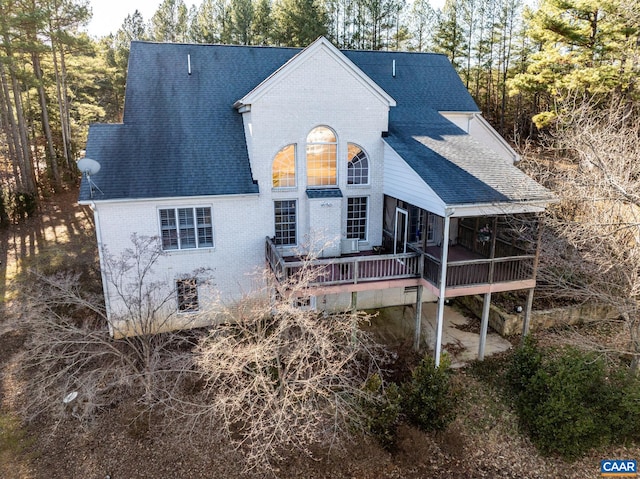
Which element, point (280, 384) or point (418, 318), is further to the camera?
A: point (418, 318)


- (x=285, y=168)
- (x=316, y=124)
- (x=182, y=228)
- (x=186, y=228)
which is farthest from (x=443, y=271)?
(x=182, y=228)

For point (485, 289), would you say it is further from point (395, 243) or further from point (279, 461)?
point (279, 461)

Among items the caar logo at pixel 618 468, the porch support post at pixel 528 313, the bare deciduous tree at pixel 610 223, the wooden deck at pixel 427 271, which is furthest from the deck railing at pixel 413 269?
the caar logo at pixel 618 468

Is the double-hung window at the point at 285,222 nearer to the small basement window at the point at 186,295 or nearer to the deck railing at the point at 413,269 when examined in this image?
the deck railing at the point at 413,269

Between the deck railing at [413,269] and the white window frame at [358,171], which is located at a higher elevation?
the white window frame at [358,171]

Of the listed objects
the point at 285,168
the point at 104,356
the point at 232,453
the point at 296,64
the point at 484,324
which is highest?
the point at 296,64

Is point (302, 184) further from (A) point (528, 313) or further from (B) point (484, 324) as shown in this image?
(A) point (528, 313)

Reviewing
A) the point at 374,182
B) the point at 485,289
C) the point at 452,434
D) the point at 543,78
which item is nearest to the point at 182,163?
the point at 374,182

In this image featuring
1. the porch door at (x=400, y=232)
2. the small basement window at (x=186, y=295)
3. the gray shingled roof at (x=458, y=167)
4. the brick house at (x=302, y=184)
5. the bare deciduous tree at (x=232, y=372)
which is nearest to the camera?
the bare deciduous tree at (x=232, y=372)
